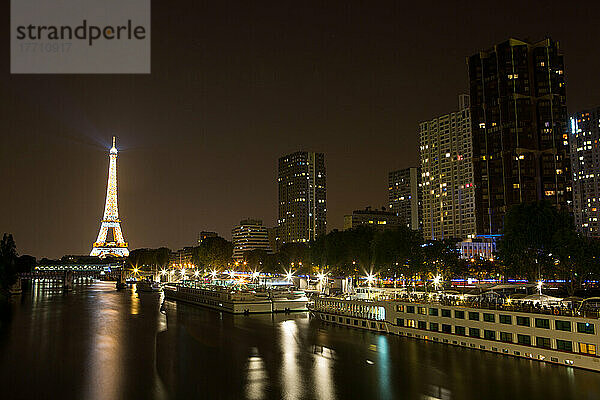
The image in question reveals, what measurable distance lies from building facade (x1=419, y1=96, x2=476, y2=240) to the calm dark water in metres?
105

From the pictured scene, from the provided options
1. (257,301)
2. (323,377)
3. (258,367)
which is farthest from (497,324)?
(257,301)

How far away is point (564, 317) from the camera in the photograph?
33.8m

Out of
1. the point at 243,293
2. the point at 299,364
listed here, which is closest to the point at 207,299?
the point at 243,293

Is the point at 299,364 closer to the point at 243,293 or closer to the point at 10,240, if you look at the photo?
the point at 243,293

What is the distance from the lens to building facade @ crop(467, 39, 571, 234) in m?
126

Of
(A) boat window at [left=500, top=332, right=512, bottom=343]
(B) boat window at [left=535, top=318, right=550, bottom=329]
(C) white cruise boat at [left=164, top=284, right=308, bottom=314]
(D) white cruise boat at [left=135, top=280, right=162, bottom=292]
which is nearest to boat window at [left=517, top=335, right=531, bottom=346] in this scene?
(A) boat window at [left=500, top=332, right=512, bottom=343]

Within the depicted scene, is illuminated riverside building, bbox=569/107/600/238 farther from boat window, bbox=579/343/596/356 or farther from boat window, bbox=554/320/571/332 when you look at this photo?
boat window, bbox=579/343/596/356

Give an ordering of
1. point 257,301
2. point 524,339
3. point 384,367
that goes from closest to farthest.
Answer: point 524,339 → point 384,367 → point 257,301

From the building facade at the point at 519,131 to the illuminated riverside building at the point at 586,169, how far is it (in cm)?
4861

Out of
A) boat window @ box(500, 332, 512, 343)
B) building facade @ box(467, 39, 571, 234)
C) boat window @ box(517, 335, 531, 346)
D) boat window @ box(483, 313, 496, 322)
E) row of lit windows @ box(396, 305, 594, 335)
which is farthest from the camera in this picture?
building facade @ box(467, 39, 571, 234)

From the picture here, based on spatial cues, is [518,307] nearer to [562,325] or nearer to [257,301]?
[562,325]

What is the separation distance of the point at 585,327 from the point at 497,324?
7.02 meters

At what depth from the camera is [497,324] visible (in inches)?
1516

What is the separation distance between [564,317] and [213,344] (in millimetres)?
30408
